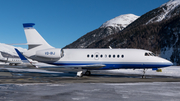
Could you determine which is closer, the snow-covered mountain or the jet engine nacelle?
the jet engine nacelle

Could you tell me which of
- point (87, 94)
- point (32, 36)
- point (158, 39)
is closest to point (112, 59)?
point (32, 36)

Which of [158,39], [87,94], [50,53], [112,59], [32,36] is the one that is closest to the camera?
[87,94]

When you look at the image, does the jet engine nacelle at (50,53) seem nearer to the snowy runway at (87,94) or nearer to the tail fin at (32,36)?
the tail fin at (32,36)

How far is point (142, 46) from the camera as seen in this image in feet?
453

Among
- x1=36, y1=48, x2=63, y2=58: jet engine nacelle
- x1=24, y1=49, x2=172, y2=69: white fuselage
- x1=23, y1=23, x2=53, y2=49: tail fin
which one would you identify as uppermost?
x1=23, y1=23, x2=53, y2=49: tail fin

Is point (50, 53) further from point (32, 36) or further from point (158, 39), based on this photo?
point (158, 39)

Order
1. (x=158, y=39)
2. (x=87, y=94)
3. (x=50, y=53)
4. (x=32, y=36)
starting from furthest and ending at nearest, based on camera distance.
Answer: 1. (x=158, y=39)
2. (x=32, y=36)
3. (x=50, y=53)
4. (x=87, y=94)

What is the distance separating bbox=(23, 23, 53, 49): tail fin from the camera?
25453 millimetres

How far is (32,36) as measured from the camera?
83.6ft

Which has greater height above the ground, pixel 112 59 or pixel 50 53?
pixel 50 53

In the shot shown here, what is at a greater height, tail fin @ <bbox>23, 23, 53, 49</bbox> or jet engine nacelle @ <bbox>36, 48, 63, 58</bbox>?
tail fin @ <bbox>23, 23, 53, 49</bbox>

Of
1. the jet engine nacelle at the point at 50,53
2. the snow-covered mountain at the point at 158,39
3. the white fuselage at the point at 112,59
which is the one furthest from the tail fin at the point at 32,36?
the snow-covered mountain at the point at 158,39

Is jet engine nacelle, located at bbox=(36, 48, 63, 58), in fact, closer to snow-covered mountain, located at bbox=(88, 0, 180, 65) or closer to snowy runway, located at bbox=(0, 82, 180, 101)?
snowy runway, located at bbox=(0, 82, 180, 101)

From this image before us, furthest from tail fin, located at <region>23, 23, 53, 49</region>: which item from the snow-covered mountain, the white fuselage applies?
the snow-covered mountain
